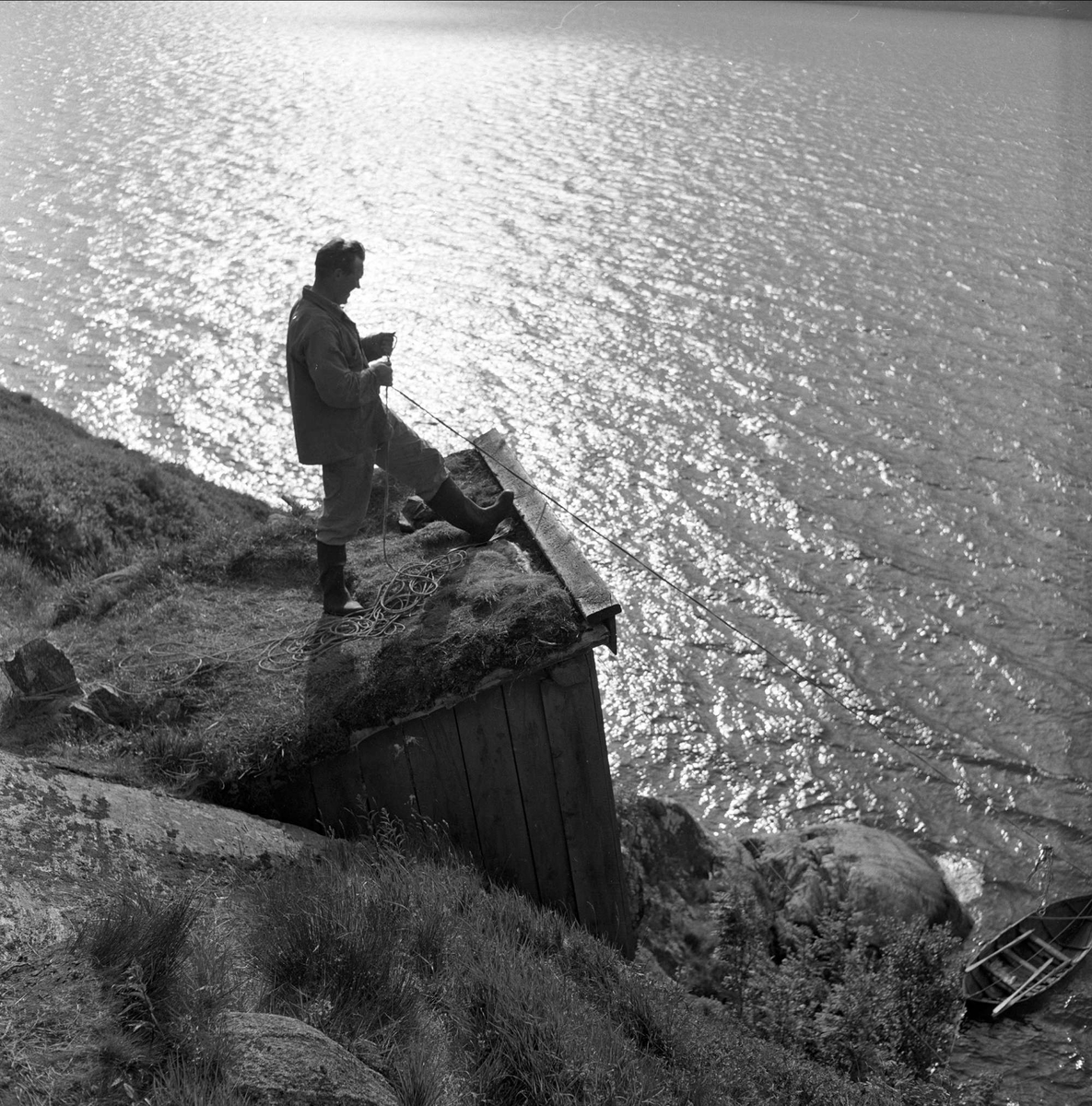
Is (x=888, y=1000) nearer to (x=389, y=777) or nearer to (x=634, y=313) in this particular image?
(x=389, y=777)

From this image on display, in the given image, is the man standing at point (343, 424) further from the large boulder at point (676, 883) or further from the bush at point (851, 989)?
the bush at point (851, 989)

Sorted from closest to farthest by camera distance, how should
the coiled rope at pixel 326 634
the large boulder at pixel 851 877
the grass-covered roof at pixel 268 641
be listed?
the grass-covered roof at pixel 268 641
the coiled rope at pixel 326 634
the large boulder at pixel 851 877

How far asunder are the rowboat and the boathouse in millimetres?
5214

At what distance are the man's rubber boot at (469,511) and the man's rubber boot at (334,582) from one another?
0.85 m

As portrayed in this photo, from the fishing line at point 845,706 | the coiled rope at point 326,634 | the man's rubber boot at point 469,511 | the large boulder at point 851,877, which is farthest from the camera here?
the fishing line at point 845,706

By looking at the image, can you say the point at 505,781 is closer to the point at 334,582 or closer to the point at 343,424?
the point at 334,582

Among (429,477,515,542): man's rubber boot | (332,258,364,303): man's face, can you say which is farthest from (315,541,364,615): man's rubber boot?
(332,258,364,303): man's face

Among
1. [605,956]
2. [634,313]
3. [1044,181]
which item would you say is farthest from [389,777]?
[1044,181]

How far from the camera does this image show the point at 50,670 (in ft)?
23.7

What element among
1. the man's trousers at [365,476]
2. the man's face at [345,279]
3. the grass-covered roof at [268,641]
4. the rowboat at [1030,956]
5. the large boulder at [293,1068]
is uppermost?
the man's face at [345,279]

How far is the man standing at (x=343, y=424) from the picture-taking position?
719 cm

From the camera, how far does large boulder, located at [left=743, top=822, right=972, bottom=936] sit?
10.1 meters

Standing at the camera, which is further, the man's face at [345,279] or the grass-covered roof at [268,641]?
the man's face at [345,279]

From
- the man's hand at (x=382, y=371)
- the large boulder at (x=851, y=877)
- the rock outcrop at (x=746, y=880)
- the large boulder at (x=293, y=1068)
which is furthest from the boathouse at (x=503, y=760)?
the large boulder at (x=851, y=877)
